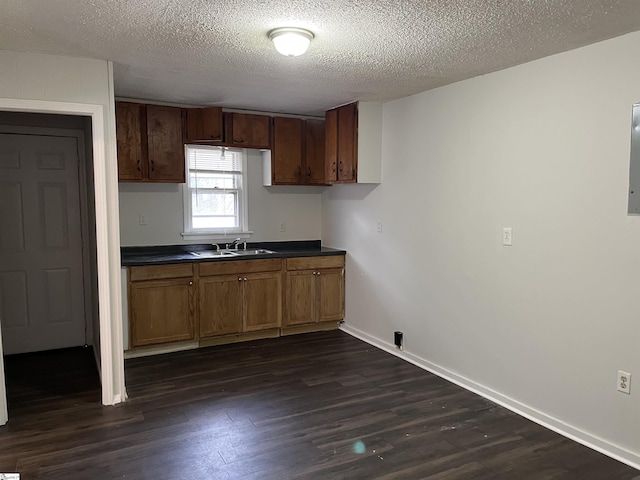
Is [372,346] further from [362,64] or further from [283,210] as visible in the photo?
[362,64]

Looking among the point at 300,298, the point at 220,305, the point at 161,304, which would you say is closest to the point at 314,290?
the point at 300,298

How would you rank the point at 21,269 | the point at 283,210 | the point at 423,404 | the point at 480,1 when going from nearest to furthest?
the point at 480,1, the point at 423,404, the point at 21,269, the point at 283,210

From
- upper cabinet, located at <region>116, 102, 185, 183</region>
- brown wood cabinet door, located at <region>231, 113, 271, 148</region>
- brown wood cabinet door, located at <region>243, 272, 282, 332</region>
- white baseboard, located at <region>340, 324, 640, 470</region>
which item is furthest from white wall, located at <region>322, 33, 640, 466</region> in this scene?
upper cabinet, located at <region>116, 102, 185, 183</region>

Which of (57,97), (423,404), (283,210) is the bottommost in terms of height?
(423,404)

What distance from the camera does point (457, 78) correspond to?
11.4ft

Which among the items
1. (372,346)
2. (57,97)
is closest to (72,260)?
(57,97)

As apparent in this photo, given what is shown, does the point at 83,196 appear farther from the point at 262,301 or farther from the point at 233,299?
the point at 262,301

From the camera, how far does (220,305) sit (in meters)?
4.52

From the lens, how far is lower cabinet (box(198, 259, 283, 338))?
445cm

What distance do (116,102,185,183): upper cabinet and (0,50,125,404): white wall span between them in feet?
3.72

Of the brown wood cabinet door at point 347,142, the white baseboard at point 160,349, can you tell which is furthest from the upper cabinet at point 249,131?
the white baseboard at point 160,349

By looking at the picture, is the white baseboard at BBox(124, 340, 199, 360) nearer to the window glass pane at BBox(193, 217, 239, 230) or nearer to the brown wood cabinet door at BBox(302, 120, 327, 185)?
the window glass pane at BBox(193, 217, 239, 230)

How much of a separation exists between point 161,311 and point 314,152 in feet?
7.53

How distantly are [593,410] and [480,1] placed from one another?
2333 mm
